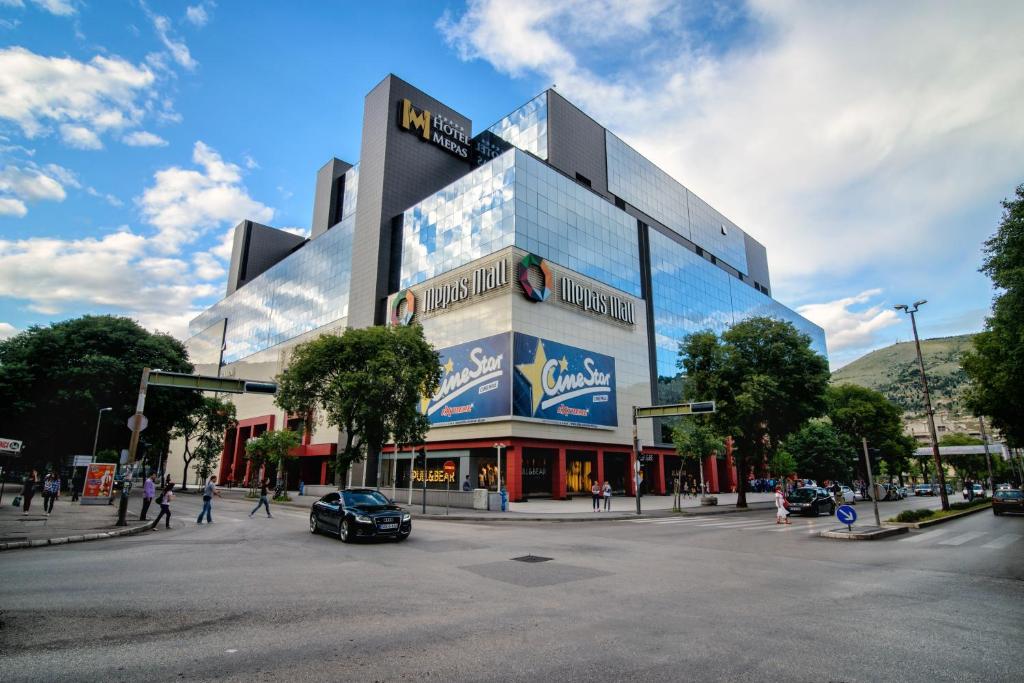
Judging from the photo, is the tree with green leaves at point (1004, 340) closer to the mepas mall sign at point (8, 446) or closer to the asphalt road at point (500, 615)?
the asphalt road at point (500, 615)

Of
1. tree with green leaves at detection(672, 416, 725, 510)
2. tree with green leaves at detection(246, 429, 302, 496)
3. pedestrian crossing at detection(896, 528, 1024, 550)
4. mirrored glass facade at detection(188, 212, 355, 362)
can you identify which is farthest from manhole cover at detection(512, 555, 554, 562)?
mirrored glass facade at detection(188, 212, 355, 362)

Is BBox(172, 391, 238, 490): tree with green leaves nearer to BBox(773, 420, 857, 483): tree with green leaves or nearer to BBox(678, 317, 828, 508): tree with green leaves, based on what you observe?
BBox(678, 317, 828, 508): tree with green leaves

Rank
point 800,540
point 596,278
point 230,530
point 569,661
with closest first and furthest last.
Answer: point 569,661, point 800,540, point 230,530, point 596,278

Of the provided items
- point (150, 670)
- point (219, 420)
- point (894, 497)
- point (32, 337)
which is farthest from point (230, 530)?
point (894, 497)

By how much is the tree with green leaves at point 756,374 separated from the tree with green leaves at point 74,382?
45.0 meters

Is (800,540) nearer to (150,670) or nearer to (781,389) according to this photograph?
(150,670)

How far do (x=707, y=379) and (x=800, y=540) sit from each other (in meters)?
19.8

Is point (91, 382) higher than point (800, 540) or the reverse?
higher

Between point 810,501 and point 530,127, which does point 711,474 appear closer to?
point 810,501

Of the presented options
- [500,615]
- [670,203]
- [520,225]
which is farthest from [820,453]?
[500,615]

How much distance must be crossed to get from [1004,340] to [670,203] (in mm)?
52289

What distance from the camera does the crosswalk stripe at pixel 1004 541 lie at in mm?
15969

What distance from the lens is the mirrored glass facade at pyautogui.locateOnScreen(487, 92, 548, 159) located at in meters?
54.3

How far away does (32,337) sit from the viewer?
136ft
